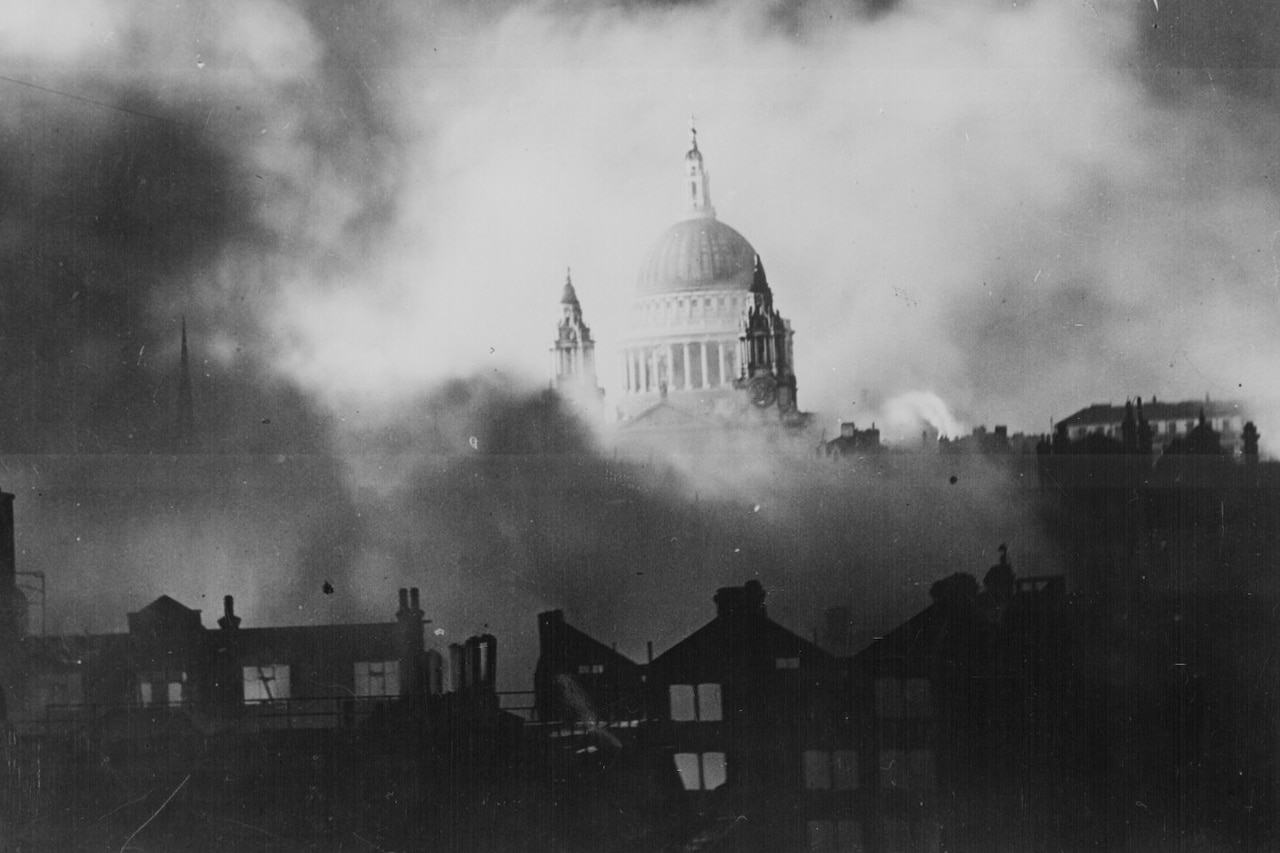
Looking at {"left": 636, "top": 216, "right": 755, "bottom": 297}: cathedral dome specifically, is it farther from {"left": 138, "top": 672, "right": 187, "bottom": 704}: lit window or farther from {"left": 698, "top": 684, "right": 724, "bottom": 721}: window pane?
{"left": 138, "top": 672, "right": 187, "bottom": 704}: lit window

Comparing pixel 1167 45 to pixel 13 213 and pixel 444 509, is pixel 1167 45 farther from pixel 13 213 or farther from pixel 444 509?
pixel 13 213

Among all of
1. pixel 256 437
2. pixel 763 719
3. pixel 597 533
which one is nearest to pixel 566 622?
pixel 597 533

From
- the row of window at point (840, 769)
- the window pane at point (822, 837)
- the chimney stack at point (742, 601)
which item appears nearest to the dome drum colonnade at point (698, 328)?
the chimney stack at point (742, 601)

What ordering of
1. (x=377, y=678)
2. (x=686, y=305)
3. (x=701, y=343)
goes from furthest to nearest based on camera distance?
(x=701, y=343) → (x=377, y=678) → (x=686, y=305)

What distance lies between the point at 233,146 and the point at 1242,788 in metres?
4.07

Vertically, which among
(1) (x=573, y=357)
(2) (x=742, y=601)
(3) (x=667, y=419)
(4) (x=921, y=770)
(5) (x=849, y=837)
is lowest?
(5) (x=849, y=837)

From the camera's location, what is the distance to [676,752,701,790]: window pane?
14.6ft

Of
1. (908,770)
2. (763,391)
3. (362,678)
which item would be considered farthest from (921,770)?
(362,678)

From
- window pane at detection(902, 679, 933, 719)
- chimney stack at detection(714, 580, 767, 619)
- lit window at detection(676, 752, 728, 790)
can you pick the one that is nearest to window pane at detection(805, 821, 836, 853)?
lit window at detection(676, 752, 728, 790)

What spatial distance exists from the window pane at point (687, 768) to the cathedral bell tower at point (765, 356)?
122 centimetres

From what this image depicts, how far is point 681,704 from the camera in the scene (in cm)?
447

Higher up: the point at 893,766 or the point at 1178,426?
the point at 1178,426

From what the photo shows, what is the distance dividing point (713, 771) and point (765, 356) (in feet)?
4.68

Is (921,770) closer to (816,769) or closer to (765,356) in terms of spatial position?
(816,769)
